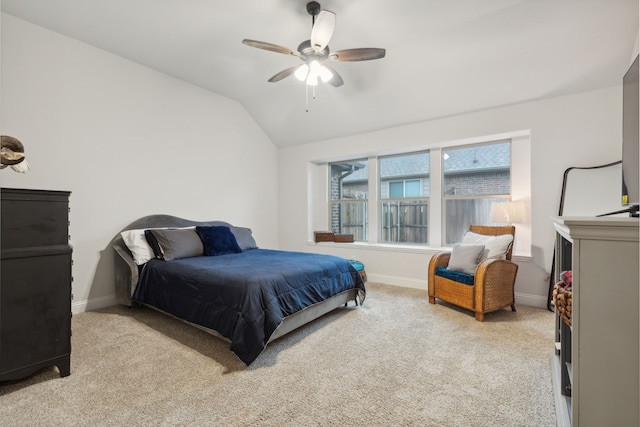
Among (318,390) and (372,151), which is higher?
(372,151)

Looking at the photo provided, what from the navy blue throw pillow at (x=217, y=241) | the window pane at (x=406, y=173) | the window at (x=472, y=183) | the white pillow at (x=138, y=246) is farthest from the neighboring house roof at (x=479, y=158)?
the white pillow at (x=138, y=246)

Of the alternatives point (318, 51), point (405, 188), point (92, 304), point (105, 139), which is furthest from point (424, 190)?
point (92, 304)

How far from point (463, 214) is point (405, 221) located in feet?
2.85

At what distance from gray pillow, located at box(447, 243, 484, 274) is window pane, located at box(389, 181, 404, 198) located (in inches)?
61.7

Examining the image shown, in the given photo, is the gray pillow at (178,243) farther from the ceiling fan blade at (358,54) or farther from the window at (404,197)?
the window at (404,197)

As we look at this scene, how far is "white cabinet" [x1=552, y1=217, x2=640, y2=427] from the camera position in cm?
94

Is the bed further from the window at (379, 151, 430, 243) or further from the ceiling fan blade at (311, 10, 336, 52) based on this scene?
the ceiling fan blade at (311, 10, 336, 52)

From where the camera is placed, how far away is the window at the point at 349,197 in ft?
16.5

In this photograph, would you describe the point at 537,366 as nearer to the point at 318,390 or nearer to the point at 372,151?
the point at 318,390

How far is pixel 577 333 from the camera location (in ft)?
3.30

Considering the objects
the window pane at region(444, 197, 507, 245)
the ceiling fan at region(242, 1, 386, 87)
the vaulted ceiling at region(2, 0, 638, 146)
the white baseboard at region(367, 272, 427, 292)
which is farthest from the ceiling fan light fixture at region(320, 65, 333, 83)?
the white baseboard at region(367, 272, 427, 292)

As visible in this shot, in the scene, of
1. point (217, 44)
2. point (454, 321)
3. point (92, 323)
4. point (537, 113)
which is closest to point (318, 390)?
point (454, 321)

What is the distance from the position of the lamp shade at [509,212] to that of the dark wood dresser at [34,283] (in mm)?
4006

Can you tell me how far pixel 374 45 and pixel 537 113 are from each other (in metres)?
2.00
